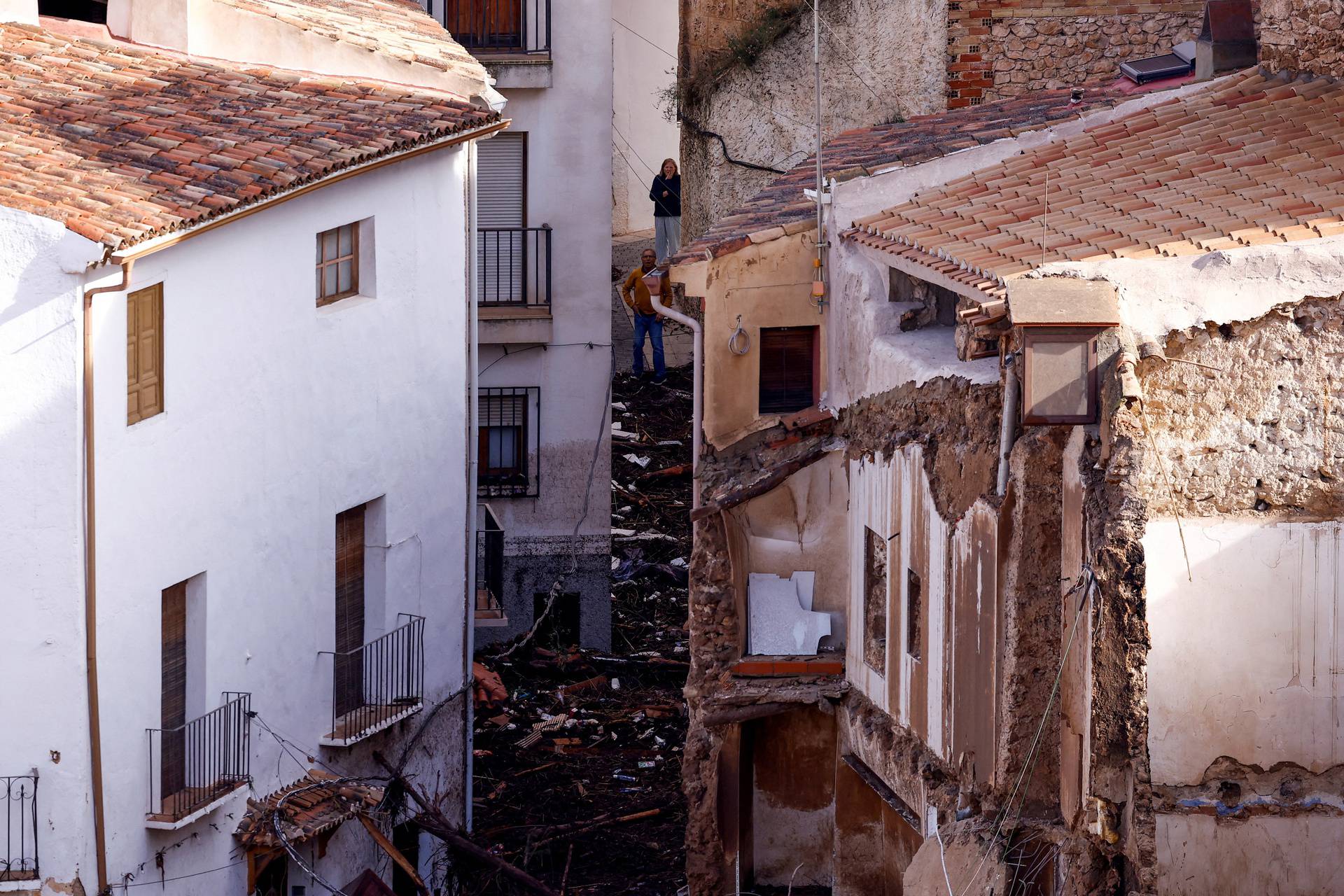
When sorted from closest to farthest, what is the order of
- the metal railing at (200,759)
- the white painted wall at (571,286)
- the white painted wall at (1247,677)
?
the white painted wall at (1247,677) → the metal railing at (200,759) → the white painted wall at (571,286)

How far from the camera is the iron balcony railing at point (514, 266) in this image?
81.3 feet

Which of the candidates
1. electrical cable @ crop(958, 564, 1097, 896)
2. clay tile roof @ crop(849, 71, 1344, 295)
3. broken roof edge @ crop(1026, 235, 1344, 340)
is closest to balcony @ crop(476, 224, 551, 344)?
→ clay tile roof @ crop(849, 71, 1344, 295)

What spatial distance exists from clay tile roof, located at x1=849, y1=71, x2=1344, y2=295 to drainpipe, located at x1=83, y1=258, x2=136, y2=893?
5448mm

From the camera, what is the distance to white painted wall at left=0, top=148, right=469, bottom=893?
46.0 feet

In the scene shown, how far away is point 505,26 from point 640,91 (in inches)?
344

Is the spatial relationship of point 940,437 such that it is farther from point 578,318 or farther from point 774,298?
point 578,318

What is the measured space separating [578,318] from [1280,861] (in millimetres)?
15741

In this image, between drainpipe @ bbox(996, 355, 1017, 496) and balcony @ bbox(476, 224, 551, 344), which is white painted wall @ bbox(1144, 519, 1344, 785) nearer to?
drainpipe @ bbox(996, 355, 1017, 496)

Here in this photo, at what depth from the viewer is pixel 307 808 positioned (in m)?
16.5

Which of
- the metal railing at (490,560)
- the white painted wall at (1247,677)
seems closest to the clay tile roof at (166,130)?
the metal railing at (490,560)

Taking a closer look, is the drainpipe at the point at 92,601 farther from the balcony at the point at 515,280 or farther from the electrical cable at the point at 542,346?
the electrical cable at the point at 542,346

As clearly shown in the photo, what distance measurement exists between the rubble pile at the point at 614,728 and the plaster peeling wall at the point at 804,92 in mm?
4107

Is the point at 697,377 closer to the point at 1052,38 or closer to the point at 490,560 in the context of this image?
the point at 1052,38

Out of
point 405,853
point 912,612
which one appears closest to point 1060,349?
point 912,612
